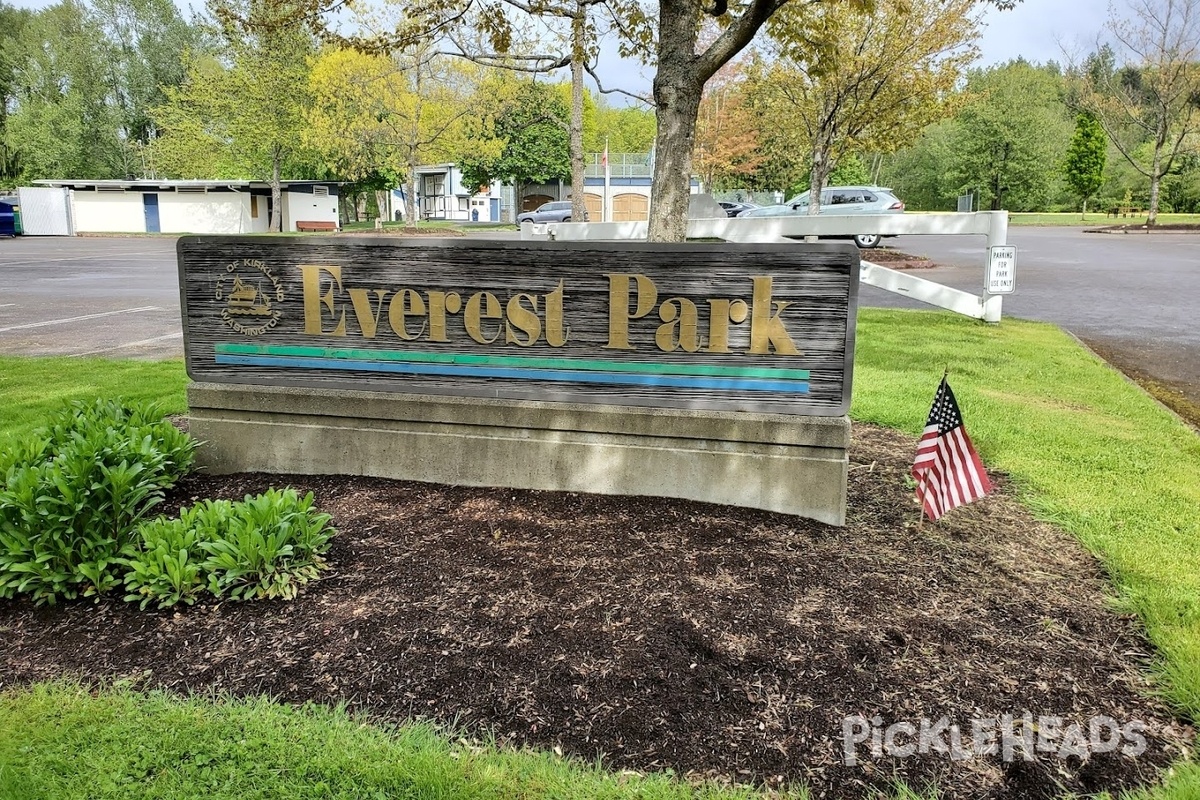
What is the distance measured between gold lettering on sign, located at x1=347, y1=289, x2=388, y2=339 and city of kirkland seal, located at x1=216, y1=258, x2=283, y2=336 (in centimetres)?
46

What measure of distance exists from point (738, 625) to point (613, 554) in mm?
746

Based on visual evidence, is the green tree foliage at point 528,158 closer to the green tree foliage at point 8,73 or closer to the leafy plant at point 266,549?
the green tree foliage at point 8,73

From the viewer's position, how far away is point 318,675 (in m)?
2.95

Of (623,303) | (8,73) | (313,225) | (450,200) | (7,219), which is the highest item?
(8,73)

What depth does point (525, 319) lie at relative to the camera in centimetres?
440

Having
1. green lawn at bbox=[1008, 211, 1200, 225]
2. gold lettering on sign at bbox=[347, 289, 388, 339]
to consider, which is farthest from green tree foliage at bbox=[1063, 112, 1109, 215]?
gold lettering on sign at bbox=[347, 289, 388, 339]

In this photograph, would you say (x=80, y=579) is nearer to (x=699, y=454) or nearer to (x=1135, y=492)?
(x=699, y=454)

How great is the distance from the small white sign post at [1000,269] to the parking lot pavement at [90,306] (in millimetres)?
8920

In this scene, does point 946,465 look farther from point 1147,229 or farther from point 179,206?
point 179,206

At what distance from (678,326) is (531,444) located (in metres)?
0.98

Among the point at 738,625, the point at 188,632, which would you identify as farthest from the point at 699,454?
the point at 188,632

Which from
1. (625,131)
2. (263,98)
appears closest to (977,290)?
(263,98)

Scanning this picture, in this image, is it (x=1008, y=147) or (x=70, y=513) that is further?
(x=1008, y=147)

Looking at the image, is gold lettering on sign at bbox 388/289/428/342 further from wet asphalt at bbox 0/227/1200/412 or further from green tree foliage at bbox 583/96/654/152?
green tree foliage at bbox 583/96/654/152
